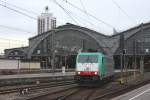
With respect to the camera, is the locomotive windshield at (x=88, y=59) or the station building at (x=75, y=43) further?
the station building at (x=75, y=43)

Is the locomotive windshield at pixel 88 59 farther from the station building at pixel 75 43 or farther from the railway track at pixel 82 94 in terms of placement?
the station building at pixel 75 43

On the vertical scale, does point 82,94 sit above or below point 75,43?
below

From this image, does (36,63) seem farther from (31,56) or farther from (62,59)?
(31,56)

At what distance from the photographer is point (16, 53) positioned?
502 feet

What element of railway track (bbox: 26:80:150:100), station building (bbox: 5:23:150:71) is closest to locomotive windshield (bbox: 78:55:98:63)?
railway track (bbox: 26:80:150:100)

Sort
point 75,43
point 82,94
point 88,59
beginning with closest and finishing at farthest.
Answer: point 82,94 → point 88,59 → point 75,43

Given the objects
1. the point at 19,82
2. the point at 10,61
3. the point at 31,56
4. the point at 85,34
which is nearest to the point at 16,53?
the point at 31,56

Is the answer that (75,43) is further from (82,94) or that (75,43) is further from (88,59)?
(82,94)

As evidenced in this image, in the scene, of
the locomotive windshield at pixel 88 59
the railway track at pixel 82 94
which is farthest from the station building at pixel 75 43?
the railway track at pixel 82 94

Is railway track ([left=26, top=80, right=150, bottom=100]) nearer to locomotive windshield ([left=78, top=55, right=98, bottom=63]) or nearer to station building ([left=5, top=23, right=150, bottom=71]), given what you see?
locomotive windshield ([left=78, top=55, right=98, bottom=63])

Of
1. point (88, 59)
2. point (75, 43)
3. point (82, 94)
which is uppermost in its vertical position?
point (75, 43)

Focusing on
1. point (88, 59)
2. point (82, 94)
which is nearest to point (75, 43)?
point (88, 59)

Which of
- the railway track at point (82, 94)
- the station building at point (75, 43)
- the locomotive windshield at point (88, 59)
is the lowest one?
the railway track at point (82, 94)

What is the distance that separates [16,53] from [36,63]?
53162 mm
